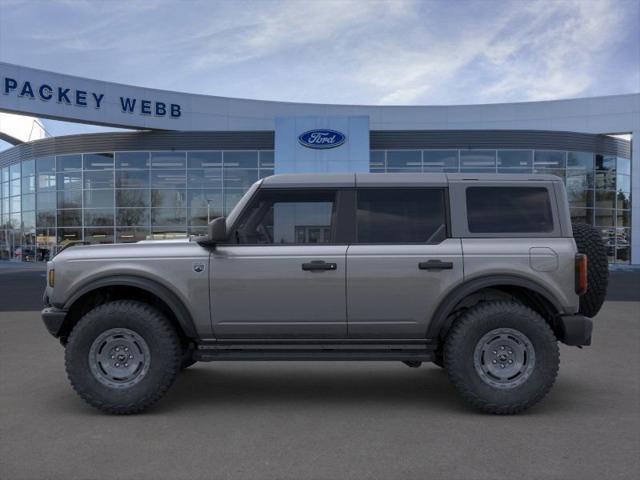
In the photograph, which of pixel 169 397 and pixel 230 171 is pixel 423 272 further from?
pixel 230 171

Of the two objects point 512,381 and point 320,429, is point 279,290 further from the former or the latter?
point 512,381

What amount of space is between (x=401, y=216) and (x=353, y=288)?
77 centimetres

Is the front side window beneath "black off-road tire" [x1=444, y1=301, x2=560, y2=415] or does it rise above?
above

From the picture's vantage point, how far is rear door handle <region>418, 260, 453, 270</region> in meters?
4.50

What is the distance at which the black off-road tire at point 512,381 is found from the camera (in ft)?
14.4

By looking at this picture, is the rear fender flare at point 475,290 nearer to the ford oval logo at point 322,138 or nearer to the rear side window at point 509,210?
the rear side window at point 509,210

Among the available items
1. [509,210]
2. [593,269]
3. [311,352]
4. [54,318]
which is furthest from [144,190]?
[593,269]

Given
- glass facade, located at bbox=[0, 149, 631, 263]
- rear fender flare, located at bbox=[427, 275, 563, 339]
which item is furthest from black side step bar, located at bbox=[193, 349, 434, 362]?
glass facade, located at bbox=[0, 149, 631, 263]

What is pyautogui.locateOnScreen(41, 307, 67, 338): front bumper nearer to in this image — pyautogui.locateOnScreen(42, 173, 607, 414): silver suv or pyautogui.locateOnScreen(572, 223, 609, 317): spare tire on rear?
pyautogui.locateOnScreen(42, 173, 607, 414): silver suv

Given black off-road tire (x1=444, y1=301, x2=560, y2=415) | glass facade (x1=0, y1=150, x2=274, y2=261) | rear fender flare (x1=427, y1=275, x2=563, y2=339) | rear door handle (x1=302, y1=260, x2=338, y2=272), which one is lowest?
black off-road tire (x1=444, y1=301, x2=560, y2=415)

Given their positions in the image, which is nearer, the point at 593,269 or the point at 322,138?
the point at 593,269

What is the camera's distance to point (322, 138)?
23.5 m

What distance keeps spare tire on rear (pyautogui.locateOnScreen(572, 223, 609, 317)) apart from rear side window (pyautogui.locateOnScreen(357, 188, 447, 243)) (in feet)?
4.35

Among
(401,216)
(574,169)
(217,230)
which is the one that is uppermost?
(574,169)
